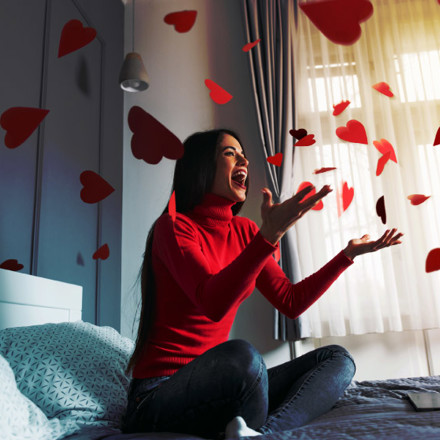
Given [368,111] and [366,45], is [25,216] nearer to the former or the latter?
[368,111]

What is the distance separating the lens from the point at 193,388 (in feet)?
3.27

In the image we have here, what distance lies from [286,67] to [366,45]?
56 centimetres

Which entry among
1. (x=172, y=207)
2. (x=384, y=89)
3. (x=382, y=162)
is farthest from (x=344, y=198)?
(x=172, y=207)

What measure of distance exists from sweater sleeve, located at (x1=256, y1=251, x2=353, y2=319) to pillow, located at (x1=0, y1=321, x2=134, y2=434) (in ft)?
1.82

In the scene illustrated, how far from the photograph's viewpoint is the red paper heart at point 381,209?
9.04 feet

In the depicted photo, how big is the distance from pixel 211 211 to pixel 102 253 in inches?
53.5

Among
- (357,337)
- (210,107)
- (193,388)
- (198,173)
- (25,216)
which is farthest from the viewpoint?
(210,107)

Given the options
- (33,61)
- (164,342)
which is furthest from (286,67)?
(164,342)

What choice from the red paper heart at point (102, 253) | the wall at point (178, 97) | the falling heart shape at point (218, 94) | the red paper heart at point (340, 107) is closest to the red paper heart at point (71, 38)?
the wall at point (178, 97)

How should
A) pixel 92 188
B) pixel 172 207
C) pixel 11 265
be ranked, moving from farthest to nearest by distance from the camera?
pixel 92 188 → pixel 11 265 → pixel 172 207

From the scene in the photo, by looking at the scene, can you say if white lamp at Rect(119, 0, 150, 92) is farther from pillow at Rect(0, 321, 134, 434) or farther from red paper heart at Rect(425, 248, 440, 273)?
red paper heart at Rect(425, 248, 440, 273)

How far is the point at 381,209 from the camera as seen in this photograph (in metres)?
2.78

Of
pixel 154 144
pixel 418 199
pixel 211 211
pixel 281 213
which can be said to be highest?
pixel 154 144

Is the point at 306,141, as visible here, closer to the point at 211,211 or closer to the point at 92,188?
the point at 92,188
